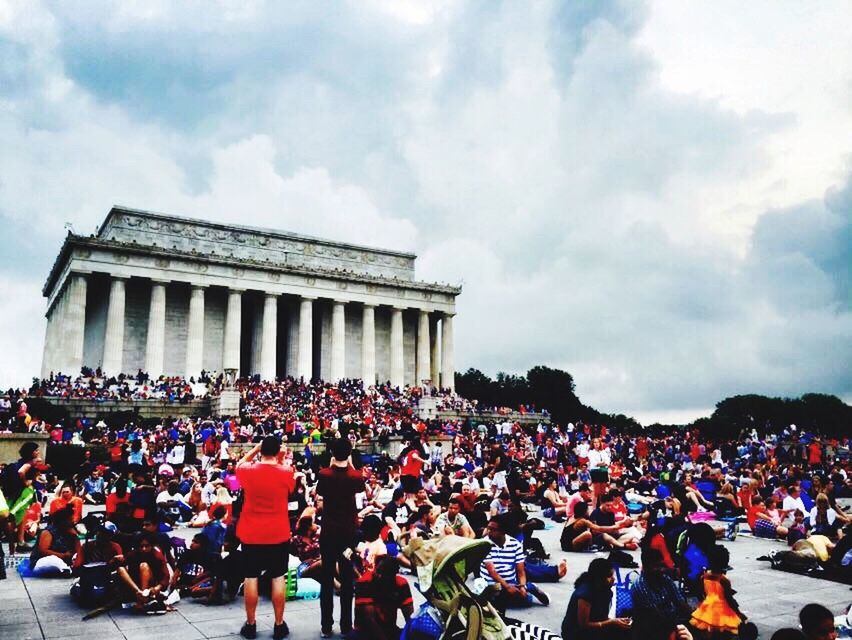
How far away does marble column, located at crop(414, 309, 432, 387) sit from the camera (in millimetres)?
56406

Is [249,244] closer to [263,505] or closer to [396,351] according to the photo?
[396,351]

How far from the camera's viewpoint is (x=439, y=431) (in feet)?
99.0

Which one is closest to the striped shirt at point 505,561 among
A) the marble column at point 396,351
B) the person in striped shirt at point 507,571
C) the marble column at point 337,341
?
the person in striped shirt at point 507,571

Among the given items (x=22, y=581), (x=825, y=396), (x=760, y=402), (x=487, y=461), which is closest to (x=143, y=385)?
(x=487, y=461)

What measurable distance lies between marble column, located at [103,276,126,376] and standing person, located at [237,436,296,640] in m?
41.4

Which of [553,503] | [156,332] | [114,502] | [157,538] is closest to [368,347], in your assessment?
[156,332]

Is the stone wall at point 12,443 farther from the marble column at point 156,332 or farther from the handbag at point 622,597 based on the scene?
the marble column at point 156,332

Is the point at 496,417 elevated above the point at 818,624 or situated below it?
above

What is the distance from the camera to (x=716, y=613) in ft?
19.8

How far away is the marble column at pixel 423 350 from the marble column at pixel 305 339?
32.3 ft

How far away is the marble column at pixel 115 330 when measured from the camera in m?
43.3

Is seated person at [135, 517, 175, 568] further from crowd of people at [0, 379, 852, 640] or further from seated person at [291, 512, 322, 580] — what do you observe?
seated person at [291, 512, 322, 580]

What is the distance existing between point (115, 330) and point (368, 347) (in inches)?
A: 725

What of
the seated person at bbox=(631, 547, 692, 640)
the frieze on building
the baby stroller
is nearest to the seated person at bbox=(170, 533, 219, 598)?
the baby stroller
